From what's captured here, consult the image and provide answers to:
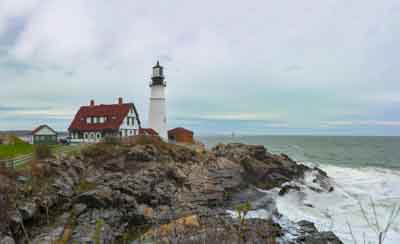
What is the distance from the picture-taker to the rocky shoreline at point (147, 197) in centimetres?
638

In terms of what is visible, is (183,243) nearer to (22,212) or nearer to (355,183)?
(22,212)

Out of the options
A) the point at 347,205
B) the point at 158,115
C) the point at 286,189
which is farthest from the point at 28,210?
the point at 158,115

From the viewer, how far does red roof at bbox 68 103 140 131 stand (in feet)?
93.8

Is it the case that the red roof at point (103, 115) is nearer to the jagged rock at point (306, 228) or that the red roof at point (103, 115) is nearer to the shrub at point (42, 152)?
the shrub at point (42, 152)

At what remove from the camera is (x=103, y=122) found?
2934cm

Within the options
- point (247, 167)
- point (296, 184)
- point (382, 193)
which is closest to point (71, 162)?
point (247, 167)

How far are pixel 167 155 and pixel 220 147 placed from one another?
8298 mm

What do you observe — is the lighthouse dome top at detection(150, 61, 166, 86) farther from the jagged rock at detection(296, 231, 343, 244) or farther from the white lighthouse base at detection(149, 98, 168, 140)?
the jagged rock at detection(296, 231, 343, 244)

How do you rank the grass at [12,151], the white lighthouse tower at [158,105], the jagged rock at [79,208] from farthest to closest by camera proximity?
the white lighthouse tower at [158,105] → the grass at [12,151] → the jagged rock at [79,208]

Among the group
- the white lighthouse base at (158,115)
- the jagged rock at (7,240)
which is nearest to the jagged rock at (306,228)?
the jagged rock at (7,240)

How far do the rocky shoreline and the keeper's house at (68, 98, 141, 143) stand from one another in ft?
31.3

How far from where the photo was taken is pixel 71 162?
1418 cm

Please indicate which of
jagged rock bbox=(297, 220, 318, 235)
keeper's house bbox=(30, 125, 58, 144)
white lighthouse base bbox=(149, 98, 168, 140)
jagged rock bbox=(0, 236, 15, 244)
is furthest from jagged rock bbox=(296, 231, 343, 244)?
keeper's house bbox=(30, 125, 58, 144)

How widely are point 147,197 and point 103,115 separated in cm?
2013
